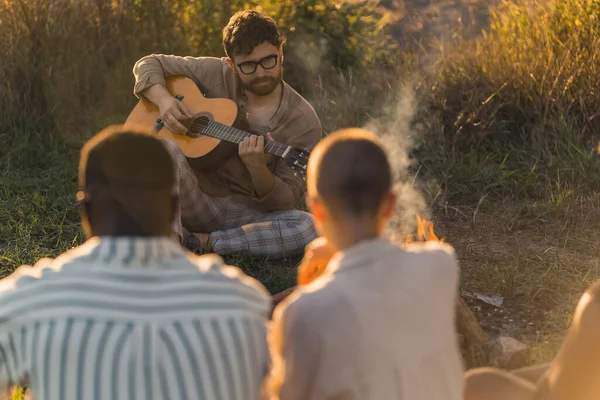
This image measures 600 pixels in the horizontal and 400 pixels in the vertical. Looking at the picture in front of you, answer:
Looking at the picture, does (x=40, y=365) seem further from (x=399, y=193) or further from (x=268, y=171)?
(x=399, y=193)

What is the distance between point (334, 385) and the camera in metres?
1.98

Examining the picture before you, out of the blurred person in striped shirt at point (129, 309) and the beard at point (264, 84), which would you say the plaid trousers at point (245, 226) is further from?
the blurred person in striped shirt at point (129, 309)

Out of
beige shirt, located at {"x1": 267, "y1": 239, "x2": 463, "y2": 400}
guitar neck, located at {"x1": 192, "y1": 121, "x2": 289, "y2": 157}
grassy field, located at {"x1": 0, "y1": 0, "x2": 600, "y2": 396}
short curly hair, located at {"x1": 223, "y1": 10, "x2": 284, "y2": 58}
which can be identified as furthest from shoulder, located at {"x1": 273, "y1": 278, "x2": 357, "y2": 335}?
short curly hair, located at {"x1": 223, "y1": 10, "x2": 284, "y2": 58}

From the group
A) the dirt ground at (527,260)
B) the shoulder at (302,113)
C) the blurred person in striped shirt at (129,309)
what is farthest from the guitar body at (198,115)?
the blurred person in striped shirt at (129,309)

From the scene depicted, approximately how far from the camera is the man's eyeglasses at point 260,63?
435 cm

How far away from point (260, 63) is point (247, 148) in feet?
1.53

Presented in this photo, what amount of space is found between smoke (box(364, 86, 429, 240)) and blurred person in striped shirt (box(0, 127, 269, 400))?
2.98 m

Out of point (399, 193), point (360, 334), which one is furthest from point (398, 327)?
point (399, 193)

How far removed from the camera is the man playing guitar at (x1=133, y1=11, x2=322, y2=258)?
434cm

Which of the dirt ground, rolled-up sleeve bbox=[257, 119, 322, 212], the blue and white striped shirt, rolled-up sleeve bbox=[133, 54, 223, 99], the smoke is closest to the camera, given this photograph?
the blue and white striped shirt

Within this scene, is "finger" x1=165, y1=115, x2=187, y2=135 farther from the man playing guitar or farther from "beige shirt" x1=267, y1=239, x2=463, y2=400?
"beige shirt" x1=267, y1=239, x2=463, y2=400

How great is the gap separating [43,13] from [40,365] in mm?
5301

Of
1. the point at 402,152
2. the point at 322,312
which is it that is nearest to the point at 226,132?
the point at 402,152

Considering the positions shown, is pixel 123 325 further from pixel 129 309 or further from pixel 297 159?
pixel 297 159
